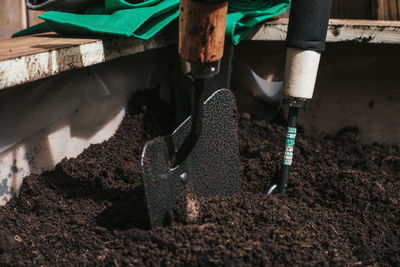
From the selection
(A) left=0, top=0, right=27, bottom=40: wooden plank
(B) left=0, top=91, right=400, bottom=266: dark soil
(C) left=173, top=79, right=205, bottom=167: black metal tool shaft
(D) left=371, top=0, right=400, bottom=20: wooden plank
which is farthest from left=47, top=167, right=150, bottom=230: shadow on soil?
(D) left=371, top=0, right=400, bottom=20: wooden plank

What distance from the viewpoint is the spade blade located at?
0.88 meters

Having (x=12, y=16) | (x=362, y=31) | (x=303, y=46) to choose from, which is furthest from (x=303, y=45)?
(x=12, y=16)

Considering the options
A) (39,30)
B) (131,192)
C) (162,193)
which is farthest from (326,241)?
(39,30)

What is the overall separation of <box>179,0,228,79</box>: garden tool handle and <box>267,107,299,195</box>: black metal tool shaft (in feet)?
1.33

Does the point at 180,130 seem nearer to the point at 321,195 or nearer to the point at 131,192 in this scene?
the point at 131,192

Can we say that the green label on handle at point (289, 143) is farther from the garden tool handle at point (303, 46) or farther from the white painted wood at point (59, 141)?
the white painted wood at point (59, 141)

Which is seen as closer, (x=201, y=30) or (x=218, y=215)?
(x=201, y=30)

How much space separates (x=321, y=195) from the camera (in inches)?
48.1

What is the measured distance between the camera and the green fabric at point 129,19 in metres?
1.11

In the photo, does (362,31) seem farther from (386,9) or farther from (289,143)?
(289,143)

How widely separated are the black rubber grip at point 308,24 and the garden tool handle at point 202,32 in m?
0.32

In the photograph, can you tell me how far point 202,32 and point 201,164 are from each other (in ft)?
1.18

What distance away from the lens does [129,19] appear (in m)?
1.13

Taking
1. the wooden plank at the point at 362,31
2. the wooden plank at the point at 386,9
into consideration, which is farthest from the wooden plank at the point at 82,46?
the wooden plank at the point at 386,9
